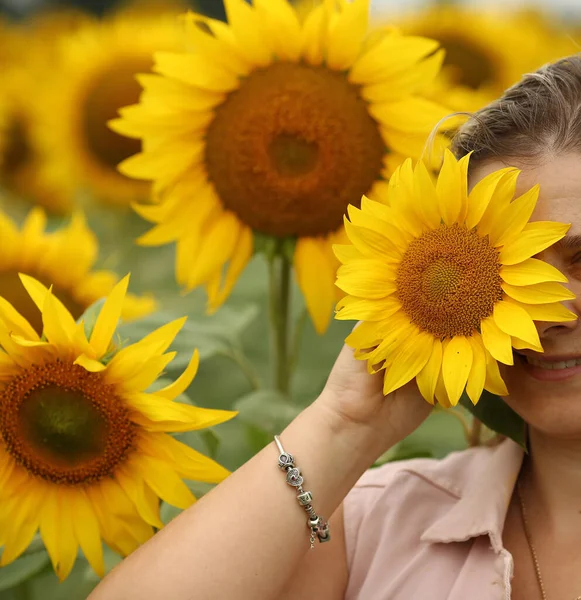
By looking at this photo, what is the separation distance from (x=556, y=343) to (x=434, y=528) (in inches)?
12.1

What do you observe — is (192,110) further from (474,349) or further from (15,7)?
(15,7)

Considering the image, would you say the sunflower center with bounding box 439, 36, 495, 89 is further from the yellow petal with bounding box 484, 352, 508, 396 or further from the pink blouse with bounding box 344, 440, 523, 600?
the yellow petal with bounding box 484, 352, 508, 396

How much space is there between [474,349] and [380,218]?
15 cm

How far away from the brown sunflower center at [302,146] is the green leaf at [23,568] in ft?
1.69

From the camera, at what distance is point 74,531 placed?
1.11m

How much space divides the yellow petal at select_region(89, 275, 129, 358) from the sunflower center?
46.2 inches

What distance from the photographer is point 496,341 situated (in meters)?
0.90

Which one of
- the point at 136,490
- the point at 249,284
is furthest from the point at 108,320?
the point at 249,284

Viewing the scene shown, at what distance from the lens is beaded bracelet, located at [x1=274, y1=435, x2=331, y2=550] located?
1.10 metres

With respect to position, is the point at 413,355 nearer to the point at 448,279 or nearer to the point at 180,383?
the point at 448,279

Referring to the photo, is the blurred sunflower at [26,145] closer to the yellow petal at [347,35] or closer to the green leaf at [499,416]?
the yellow petal at [347,35]

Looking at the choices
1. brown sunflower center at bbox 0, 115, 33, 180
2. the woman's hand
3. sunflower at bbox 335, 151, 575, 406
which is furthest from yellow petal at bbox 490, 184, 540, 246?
brown sunflower center at bbox 0, 115, 33, 180

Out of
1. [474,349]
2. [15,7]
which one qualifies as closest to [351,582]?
[474,349]

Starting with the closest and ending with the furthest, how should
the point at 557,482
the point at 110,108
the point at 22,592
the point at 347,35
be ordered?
the point at 557,482 → the point at 347,35 → the point at 22,592 → the point at 110,108
